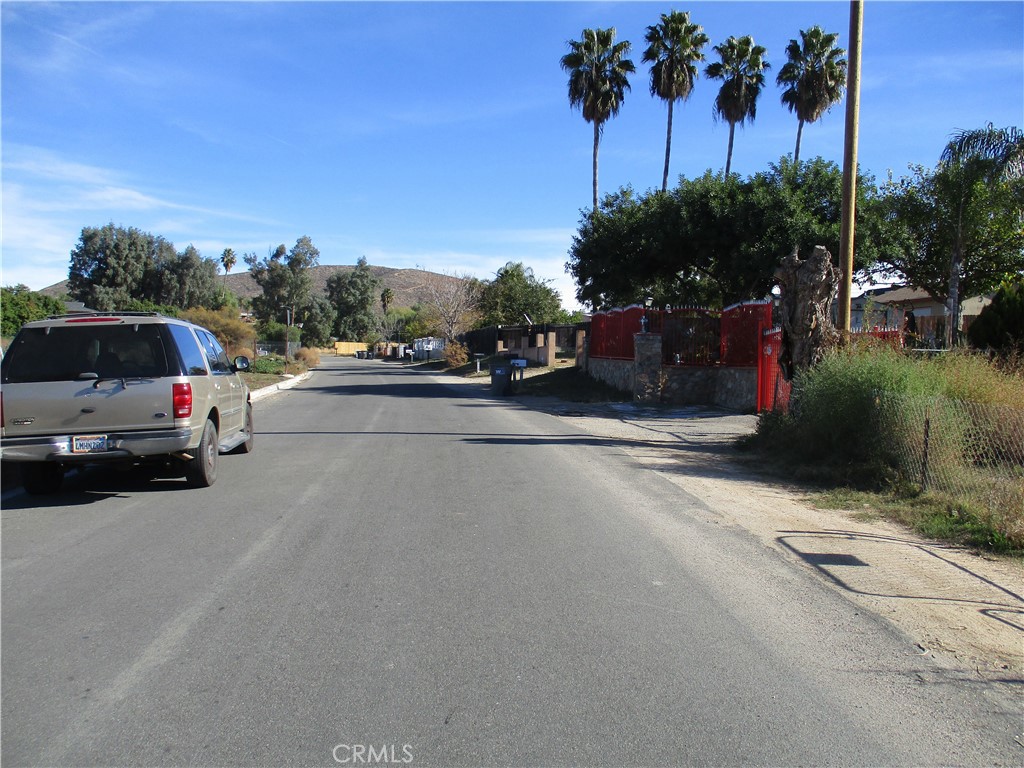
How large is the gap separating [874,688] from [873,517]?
4.56 m

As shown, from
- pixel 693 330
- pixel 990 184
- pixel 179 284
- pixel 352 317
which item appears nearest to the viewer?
pixel 990 184

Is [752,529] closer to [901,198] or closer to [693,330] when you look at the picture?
[693,330]

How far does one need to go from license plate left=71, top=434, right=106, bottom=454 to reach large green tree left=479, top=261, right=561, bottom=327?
165ft

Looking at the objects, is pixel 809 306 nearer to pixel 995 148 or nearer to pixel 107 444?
pixel 995 148

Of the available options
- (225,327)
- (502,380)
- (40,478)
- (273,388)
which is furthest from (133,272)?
(40,478)

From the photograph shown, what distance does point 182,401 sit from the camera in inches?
335

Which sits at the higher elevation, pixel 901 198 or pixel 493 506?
pixel 901 198

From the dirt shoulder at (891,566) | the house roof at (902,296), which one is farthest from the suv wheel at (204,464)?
the house roof at (902,296)

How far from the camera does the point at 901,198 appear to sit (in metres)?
26.0

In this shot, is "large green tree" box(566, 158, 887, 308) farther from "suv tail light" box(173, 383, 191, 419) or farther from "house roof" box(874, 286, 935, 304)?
"suv tail light" box(173, 383, 191, 419)

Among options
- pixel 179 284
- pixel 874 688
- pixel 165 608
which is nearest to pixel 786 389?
pixel 874 688

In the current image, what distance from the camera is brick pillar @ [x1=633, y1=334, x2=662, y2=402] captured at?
22156 millimetres

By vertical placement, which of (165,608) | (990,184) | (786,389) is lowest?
(165,608)

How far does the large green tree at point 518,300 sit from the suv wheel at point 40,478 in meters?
49.7
